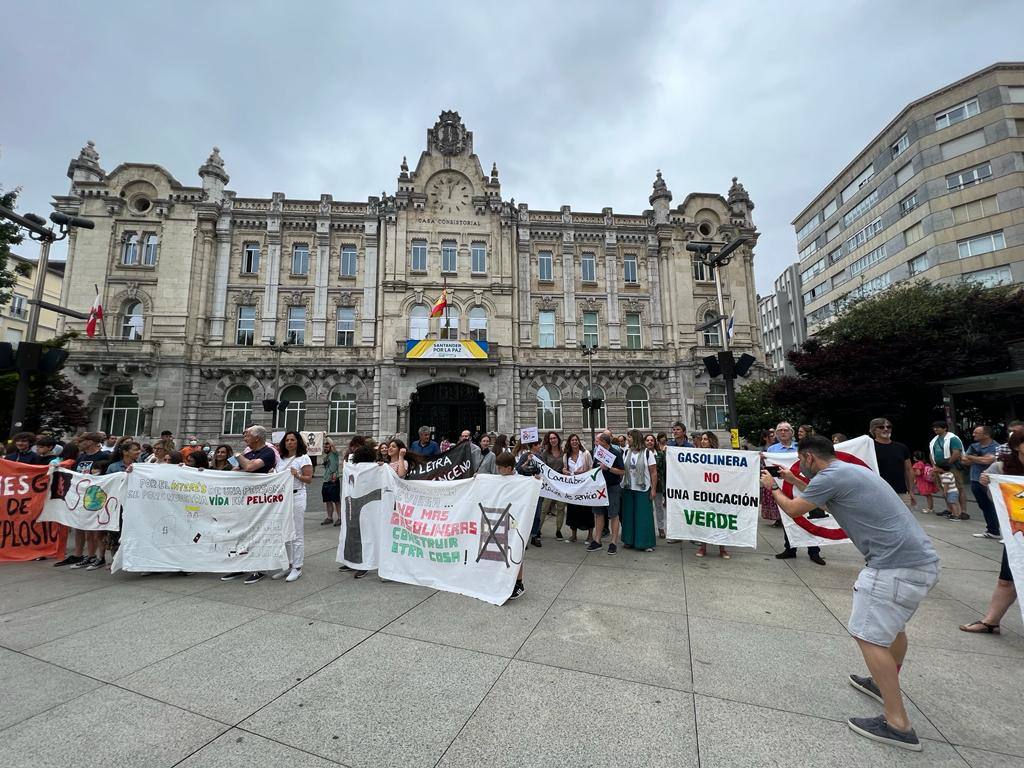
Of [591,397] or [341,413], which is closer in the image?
[591,397]

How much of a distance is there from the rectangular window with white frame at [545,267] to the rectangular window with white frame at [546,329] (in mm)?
2441

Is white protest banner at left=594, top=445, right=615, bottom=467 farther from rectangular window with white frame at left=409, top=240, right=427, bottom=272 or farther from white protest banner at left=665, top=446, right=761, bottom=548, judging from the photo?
rectangular window with white frame at left=409, top=240, right=427, bottom=272

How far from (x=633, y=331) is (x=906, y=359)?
15.3 m

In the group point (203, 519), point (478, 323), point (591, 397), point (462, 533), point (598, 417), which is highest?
point (478, 323)

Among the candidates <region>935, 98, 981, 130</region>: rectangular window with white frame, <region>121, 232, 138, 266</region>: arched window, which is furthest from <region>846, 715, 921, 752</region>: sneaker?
<region>935, 98, 981, 130</region>: rectangular window with white frame

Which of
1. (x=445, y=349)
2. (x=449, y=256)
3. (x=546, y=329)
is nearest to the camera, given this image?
(x=445, y=349)

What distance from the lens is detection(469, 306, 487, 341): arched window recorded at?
30.0 m

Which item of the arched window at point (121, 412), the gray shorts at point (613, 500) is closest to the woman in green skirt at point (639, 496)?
the gray shorts at point (613, 500)

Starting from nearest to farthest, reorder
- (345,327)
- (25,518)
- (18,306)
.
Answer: (25,518), (345,327), (18,306)

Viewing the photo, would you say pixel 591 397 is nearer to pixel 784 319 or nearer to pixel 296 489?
pixel 296 489

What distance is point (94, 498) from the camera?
6.87m

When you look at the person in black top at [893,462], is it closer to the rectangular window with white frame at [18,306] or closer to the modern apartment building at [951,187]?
the modern apartment building at [951,187]

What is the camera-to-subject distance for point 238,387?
28.2m

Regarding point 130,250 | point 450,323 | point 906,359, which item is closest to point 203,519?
point 450,323
